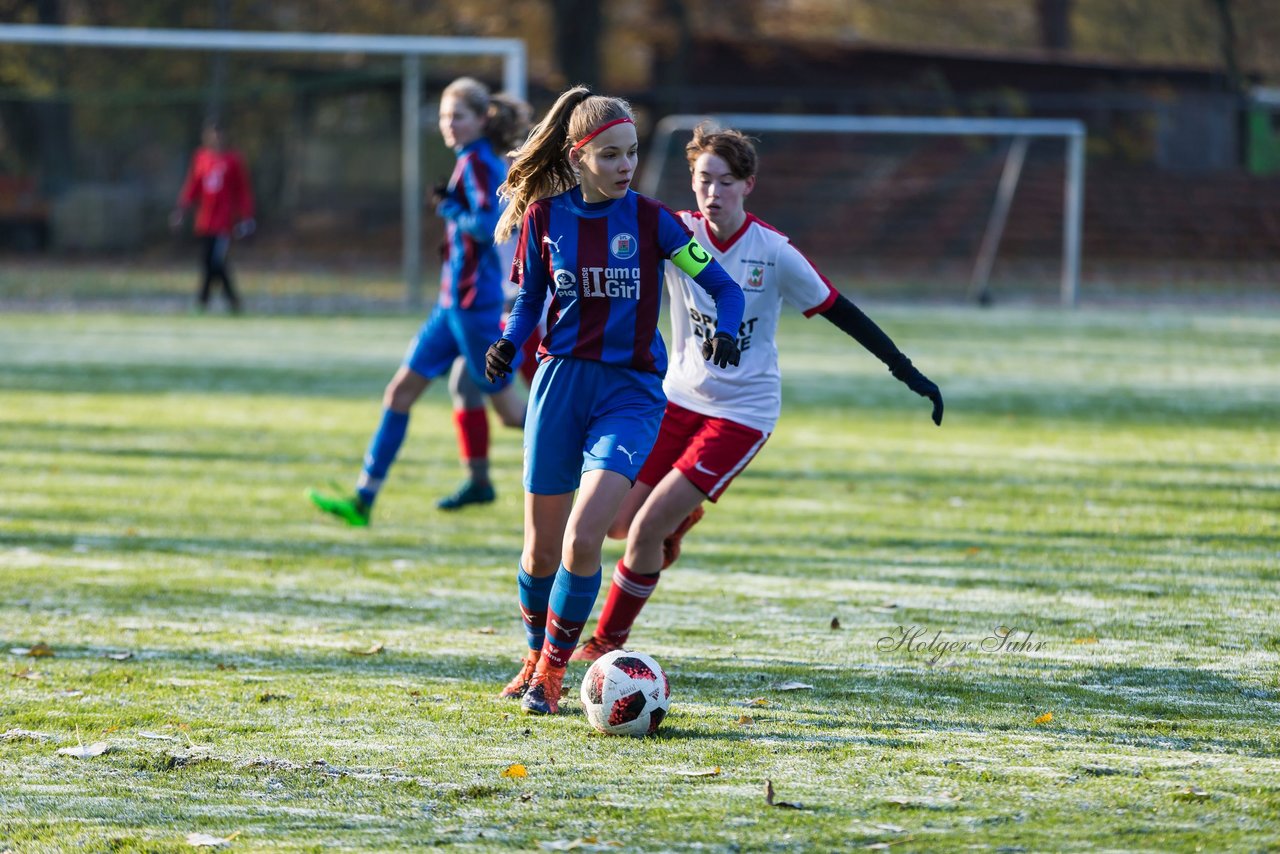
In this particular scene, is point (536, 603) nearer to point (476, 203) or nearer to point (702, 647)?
point (702, 647)

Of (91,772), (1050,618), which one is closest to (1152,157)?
(1050,618)

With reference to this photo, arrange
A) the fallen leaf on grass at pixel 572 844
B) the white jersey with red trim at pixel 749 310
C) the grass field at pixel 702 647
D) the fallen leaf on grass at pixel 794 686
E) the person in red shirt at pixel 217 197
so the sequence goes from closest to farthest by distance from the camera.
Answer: the fallen leaf on grass at pixel 572 844
the grass field at pixel 702 647
the fallen leaf on grass at pixel 794 686
the white jersey with red trim at pixel 749 310
the person in red shirt at pixel 217 197

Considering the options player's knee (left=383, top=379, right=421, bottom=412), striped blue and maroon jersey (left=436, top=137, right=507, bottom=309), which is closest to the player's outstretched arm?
striped blue and maroon jersey (left=436, top=137, right=507, bottom=309)

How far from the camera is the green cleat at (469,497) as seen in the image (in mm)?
8047

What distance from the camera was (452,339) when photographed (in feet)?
25.3

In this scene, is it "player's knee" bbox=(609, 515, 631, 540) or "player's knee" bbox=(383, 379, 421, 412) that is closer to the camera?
"player's knee" bbox=(609, 515, 631, 540)

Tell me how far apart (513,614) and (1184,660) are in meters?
2.28

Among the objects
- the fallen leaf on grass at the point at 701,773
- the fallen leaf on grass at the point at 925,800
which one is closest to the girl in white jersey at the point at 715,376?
the fallen leaf on grass at the point at 701,773

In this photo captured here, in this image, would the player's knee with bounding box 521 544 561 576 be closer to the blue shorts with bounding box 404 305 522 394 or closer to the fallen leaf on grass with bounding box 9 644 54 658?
the fallen leaf on grass with bounding box 9 644 54 658

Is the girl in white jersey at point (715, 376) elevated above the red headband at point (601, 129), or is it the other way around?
the red headband at point (601, 129)

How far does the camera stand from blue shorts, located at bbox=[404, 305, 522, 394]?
761cm

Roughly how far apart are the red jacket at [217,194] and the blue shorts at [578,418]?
48.3ft

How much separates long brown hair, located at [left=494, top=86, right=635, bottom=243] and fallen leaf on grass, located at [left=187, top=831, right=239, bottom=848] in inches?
73.9

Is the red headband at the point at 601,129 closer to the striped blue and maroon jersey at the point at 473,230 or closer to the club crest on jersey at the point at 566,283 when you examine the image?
the club crest on jersey at the point at 566,283
